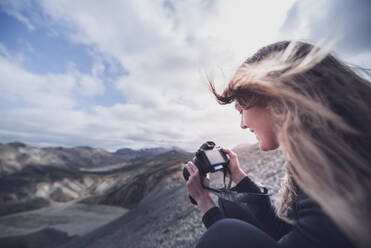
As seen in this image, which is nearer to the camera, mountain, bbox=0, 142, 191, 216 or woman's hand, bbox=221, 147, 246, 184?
woman's hand, bbox=221, 147, 246, 184

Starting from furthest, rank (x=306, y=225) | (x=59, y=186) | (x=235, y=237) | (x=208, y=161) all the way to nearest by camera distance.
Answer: (x=59, y=186) → (x=208, y=161) → (x=235, y=237) → (x=306, y=225)

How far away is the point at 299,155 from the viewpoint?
912 mm

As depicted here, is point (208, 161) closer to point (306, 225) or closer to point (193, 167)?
point (193, 167)

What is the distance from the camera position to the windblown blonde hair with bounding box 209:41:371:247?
0.75m

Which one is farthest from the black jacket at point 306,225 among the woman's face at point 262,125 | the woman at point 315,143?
the woman's face at point 262,125

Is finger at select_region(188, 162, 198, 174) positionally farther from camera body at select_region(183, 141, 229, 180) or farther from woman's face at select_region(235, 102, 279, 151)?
woman's face at select_region(235, 102, 279, 151)

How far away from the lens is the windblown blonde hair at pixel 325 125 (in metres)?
0.75

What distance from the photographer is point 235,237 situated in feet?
3.14

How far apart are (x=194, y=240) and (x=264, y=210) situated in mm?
4448

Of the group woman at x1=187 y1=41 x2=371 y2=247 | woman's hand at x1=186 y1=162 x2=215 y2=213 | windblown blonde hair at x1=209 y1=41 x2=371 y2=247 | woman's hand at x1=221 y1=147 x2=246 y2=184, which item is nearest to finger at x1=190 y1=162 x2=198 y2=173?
woman's hand at x1=186 y1=162 x2=215 y2=213

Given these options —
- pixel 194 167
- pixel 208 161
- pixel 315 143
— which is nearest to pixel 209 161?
pixel 208 161

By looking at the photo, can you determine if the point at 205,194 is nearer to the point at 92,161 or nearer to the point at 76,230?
the point at 76,230

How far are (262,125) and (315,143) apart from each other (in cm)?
55

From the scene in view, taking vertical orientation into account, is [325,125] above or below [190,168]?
above
